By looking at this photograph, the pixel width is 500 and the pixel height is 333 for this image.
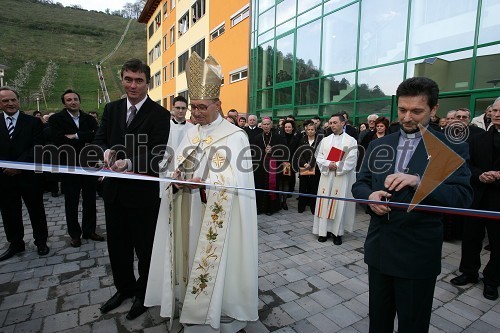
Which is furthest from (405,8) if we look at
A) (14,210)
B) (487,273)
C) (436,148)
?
(14,210)

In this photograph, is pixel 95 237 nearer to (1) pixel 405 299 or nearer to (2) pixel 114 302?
(2) pixel 114 302

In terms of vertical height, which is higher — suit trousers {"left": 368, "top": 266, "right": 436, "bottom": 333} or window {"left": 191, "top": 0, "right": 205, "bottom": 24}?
→ window {"left": 191, "top": 0, "right": 205, "bottom": 24}

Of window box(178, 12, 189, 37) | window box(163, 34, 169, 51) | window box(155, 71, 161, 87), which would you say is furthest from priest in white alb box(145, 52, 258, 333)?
window box(155, 71, 161, 87)

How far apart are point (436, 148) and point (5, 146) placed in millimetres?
4557

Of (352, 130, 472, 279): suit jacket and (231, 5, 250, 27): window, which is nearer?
(352, 130, 472, 279): suit jacket

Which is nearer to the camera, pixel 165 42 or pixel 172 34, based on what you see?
pixel 172 34

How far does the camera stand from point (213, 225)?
2.37m

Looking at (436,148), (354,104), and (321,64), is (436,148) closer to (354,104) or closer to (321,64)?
(354,104)

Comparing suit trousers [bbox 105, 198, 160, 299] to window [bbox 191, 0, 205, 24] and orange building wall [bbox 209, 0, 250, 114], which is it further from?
window [bbox 191, 0, 205, 24]

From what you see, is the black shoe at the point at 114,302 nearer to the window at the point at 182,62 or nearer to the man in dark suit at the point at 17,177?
the man in dark suit at the point at 17,177

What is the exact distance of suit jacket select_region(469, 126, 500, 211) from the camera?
10.3 feet

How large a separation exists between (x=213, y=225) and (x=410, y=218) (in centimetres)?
138

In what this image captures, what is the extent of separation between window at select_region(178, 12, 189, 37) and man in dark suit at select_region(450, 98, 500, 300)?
24.1 meters

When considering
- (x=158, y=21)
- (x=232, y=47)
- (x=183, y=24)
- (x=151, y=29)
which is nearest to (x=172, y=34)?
(x=183, y=24)
